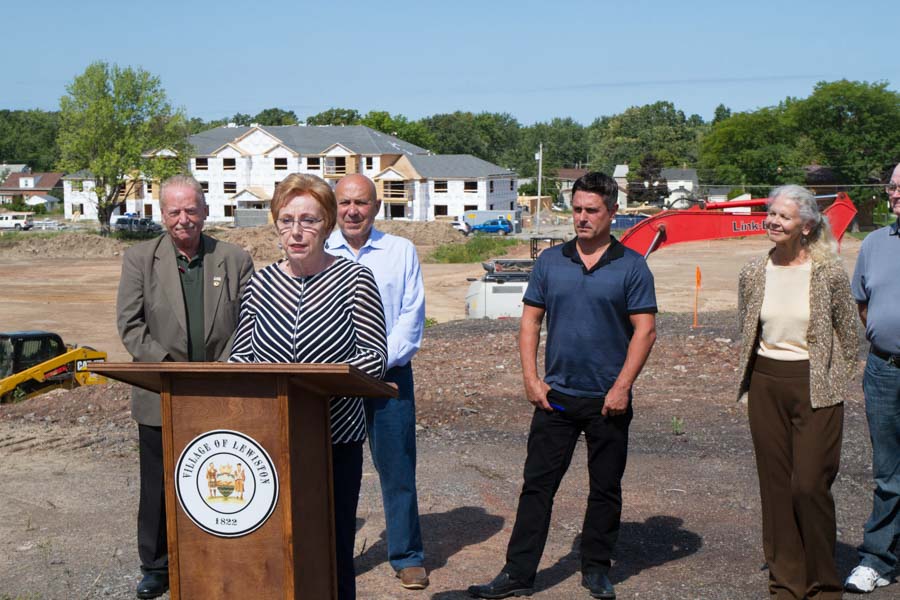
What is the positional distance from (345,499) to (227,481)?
2.60ft

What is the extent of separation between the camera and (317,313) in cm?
392

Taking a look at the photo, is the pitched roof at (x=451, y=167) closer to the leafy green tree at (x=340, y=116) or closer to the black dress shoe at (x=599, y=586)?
the leafy green tree at (x=340, y=116)

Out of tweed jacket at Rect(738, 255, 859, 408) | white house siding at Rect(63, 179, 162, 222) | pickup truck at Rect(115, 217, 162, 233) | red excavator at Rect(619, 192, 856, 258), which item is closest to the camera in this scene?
tweed jacket at Rect(738, 255, 859, 408)

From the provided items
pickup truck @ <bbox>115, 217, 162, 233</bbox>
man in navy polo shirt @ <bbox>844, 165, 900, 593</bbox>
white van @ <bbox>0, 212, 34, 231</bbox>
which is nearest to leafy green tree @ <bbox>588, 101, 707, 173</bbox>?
pickup truck @ <bbox>115, 217, 162, 233</bbox>

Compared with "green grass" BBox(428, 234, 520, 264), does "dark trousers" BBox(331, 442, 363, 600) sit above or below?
above

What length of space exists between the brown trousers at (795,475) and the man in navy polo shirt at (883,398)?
0.38 meters

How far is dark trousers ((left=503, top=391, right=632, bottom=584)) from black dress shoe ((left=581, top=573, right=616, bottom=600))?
0.12 feet

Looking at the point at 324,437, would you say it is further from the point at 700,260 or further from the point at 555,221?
the point at 555,221

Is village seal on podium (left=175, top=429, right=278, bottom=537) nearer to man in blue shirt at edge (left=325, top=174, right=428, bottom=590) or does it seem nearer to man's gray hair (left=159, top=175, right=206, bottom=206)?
man in blue shirt at edge (left=325, top=174, right=428, bottom=590)

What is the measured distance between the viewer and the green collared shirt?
5258 mm

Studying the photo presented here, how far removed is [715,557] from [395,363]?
223cm

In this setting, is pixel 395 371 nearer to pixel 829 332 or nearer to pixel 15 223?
pixel 829 332

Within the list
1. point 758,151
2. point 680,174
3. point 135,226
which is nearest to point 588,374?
point 135,226

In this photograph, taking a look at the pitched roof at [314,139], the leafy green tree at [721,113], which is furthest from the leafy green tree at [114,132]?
the leafy green tree at [721,113]
